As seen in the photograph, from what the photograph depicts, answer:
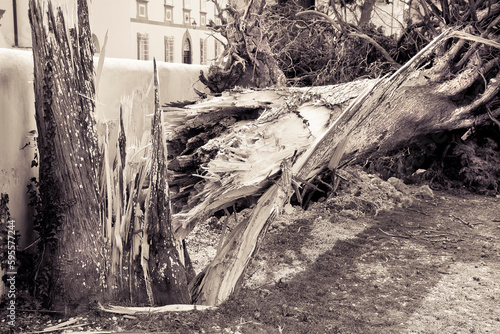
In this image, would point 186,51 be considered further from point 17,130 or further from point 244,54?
point 17,130

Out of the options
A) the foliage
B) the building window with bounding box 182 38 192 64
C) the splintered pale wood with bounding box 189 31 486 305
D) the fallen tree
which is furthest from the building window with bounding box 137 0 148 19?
the splintered pale wood with bounding box 189 31 486 305

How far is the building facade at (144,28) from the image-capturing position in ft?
28.6

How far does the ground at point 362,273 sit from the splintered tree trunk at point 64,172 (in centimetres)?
18

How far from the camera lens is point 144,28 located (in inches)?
428

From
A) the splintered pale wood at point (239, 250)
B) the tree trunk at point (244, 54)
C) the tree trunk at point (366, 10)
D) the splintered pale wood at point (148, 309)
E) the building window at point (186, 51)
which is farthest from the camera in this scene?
the building window at point (186, 51)

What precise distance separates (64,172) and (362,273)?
2.13 meters

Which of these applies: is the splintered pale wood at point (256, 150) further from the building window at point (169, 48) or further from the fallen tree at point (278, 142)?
the building window at point (169, 48)

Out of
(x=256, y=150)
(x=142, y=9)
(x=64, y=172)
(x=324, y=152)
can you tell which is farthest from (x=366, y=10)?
(x=64, y=172)

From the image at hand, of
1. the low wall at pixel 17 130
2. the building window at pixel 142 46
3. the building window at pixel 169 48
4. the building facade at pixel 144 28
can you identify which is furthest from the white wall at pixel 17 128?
the building window at pixel 169 48

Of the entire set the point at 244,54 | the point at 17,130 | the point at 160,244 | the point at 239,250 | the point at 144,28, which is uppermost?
the point at 144,28

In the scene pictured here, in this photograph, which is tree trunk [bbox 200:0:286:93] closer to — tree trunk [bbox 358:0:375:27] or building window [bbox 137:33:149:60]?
tree trunk [bbox 358:0:375:27]

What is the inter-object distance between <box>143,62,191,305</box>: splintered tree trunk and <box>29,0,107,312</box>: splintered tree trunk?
0.23 m

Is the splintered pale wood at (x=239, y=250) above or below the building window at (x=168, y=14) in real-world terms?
below

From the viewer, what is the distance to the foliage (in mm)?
6492
